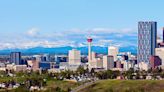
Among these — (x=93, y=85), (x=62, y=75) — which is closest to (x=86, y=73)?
(x=62, y=75)

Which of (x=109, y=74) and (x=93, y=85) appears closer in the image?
(x=93, y=85)

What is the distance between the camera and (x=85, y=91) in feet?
364

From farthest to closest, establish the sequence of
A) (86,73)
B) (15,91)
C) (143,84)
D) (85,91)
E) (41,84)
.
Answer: (86,73) → (41,84) → (143,84) → (85,91) → (15,91)

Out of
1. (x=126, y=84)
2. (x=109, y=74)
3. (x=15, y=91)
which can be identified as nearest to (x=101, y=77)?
(x=109, y=74)

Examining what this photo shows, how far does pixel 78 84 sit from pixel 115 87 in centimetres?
1592

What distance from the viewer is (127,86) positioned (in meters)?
119

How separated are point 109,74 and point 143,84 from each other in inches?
1568

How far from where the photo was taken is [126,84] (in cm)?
12150

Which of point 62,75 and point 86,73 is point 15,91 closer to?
point 62,75

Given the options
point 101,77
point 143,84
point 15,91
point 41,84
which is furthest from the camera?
point 101,77

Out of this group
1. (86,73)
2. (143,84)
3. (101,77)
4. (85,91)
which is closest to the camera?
(85,91)

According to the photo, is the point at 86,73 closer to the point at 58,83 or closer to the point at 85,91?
the point at 58,83

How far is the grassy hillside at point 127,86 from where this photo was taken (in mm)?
112250

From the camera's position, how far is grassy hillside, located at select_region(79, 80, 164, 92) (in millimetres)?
112250
